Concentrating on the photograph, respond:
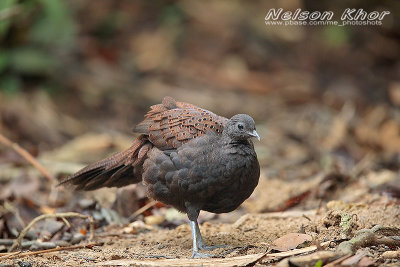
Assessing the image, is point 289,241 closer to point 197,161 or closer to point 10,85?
point 197,161

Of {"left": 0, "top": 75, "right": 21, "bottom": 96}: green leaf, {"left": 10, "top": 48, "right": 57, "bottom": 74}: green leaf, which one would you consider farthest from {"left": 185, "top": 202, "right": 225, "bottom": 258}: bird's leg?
{"left": 10, "top": 48, "right": 57, "bottom": 74}: green leaf

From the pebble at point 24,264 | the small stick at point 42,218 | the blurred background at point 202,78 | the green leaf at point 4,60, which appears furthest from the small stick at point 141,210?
the green leaf at point 4,60

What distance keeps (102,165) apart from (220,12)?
7361mm

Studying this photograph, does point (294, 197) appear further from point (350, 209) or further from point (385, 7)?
point (385, 7)

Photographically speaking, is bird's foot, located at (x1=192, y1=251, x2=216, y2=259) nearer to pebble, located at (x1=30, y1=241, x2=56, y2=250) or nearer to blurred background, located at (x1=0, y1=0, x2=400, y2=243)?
pebble, located at (x1=30, y1=241, x2=56, y2=250)

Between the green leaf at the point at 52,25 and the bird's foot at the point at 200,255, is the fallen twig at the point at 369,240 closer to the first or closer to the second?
the bird's foot at the point at 200,255

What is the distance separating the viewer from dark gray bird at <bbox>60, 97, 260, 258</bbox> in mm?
4285

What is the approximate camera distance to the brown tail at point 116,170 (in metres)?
4.80

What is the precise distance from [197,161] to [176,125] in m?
0.42

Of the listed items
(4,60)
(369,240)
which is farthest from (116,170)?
(4,60)

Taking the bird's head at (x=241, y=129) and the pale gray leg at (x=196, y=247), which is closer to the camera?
the pale gray leg at (x=196, y=247)

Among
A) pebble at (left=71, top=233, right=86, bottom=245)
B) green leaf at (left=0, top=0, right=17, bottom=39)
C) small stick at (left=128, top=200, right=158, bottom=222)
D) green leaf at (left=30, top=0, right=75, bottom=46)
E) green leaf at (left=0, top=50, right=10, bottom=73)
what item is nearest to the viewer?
pebble at (left=71, top=233, right=86, bottom=245)

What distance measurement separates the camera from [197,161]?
14.1 ft

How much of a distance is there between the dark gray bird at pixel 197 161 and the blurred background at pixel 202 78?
1837 millimetres
